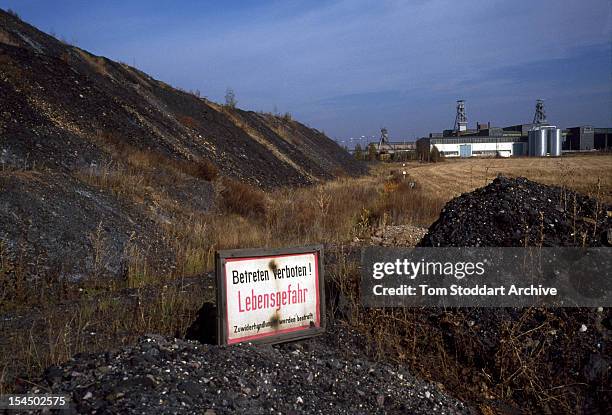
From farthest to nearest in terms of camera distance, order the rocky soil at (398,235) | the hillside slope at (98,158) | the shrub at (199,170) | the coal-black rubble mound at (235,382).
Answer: the shrub at (199,170) < the rocky soil at (398,235) < the hillside slope at (98,158) < the coal-black rubble mound at (235,382)

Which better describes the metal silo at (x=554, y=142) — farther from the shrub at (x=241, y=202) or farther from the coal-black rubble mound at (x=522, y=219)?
the coal-black rubble mound at (x=522, y=219)

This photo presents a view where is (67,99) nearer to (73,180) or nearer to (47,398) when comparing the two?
(73,180)

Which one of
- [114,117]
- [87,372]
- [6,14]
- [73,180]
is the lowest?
[87,372]

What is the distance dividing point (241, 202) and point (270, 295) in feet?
27.8

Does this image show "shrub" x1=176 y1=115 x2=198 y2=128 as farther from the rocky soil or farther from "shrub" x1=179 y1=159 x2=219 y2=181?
the rocky soil

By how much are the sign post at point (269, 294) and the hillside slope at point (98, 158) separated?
2.90 m

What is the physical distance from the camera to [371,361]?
4105 millimetres

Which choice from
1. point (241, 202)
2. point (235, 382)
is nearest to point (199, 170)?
point (241, 202)

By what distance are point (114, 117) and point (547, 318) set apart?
1376cm

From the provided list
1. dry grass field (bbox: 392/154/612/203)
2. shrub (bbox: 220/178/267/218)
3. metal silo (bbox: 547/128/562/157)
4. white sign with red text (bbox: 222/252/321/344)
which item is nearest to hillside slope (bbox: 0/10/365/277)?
shrub (bbox: 220/178/267/218)

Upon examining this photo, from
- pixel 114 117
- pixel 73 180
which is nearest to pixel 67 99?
pixel 114 117

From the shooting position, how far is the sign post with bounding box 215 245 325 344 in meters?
3.73

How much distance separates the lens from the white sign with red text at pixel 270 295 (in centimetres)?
376

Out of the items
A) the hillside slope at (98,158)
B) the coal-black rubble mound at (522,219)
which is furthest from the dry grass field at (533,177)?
the hillside slope at (98,158)
